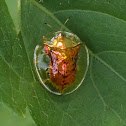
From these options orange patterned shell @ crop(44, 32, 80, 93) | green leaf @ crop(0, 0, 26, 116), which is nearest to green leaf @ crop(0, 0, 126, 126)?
green leaf @ crop(0, 0, 26, 116)

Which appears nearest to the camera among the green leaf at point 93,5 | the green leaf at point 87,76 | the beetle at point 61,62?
the green leaf at point 87,76

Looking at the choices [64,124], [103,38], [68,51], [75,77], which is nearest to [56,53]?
[68,51]

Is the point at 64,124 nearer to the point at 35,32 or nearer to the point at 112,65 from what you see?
the point at 112,65

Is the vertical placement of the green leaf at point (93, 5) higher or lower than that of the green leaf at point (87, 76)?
higher

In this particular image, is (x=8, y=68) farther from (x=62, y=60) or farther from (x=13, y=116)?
(x=62, y=60)

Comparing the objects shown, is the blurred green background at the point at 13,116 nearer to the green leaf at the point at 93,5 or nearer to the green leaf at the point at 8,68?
the green leaf at the point at 8,68

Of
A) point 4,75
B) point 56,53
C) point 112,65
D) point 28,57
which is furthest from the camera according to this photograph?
point 56,53

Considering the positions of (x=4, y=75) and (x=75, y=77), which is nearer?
(x=4, y=75)

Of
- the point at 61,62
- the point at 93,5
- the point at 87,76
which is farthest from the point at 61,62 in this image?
the point at 93,5

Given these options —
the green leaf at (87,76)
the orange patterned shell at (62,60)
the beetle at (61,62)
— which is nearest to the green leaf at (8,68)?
the green leaf at (87,76)
